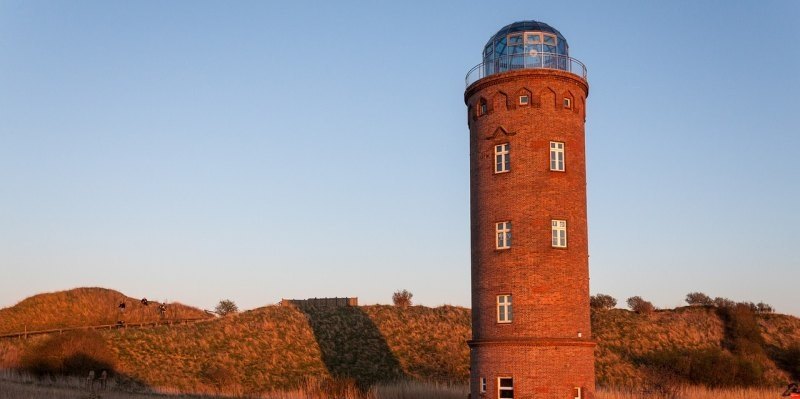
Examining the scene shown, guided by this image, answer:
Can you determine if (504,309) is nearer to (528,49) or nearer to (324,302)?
(528,49)

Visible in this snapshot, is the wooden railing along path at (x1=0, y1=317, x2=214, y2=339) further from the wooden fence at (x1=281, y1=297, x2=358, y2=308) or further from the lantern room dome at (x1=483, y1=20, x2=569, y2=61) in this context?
the lantern room dome at (x1=483, y1=20, x2=569, y2=61)

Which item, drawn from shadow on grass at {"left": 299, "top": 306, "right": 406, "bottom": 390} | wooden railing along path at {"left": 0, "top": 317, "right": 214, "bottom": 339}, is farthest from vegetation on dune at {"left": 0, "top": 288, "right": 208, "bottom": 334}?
shadow on grass at {"left": 299, "top": 306, "right": 406, "bottom": 390}

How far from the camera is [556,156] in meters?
31.2

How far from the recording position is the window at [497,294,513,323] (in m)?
30.2

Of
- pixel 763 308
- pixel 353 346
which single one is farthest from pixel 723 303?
pixel 353 346

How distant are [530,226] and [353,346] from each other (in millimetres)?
33861

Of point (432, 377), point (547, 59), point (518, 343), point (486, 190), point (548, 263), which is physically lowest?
point (432, 377)

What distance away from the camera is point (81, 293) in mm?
68375

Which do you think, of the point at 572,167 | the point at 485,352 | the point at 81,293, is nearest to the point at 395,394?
the point at 485,352

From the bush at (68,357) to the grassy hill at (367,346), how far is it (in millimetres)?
1324

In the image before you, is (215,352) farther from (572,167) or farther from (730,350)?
(730,350)

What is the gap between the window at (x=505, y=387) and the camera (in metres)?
29.6

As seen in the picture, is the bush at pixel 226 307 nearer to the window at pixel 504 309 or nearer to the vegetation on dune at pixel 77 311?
the vegetation on dune at pixel 77 311

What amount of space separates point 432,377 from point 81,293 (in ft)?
115
